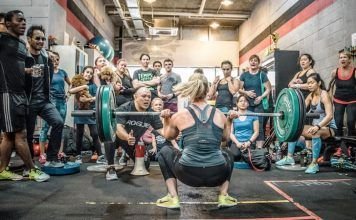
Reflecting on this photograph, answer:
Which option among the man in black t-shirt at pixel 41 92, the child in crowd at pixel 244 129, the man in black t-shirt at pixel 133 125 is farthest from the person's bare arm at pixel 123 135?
the child in crowd at pixel 244 129

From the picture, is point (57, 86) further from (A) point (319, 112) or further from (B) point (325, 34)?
(B) point (325, 34)

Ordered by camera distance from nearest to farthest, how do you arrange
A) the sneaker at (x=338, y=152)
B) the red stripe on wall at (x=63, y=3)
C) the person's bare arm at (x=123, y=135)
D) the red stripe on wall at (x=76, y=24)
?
the person's bare arm at (x=123, y=135)
the sneaker at (x=338, y=152)
the red stripe on wall at (x=63, y=3)
the red stripe on wall at (x=76, y=24)

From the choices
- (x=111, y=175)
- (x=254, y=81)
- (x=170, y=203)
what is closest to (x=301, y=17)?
(x=254, y=81)

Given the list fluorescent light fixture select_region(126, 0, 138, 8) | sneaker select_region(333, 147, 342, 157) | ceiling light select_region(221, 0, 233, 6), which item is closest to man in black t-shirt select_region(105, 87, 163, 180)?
sneaker select_region(333, 147, 342, 157)

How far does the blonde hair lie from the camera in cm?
211

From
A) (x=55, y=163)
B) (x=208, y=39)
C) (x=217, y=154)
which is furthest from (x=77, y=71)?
(x=208, y=39)

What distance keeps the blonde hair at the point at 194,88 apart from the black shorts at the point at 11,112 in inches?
63.2

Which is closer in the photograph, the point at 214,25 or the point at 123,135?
the point at 123,135

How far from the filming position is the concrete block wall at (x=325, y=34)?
4.89 meters

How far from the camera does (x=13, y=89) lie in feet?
9.45

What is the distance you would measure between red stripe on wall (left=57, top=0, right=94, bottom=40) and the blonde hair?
463cm

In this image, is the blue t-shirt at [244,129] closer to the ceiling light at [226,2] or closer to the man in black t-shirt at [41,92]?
the man in black t-shirt at [41,92]

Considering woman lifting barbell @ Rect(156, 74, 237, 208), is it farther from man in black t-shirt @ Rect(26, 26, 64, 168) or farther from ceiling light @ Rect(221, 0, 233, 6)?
ceiling light @ Rect(221, 0, 233, 6)

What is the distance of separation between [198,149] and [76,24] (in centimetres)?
595
